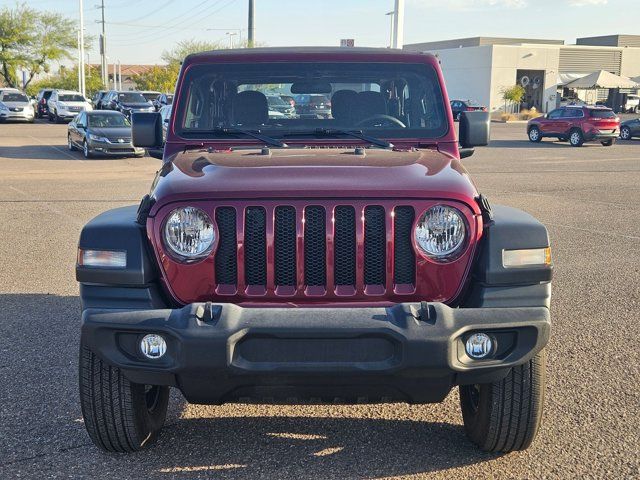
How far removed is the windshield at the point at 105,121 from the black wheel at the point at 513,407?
20.5m

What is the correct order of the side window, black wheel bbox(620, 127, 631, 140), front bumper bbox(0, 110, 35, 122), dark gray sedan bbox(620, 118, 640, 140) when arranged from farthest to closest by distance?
front bumper bbox(0, 110, 35, 122) → black wheel bbox(620, 127, 631, 140) → dark gray sedan bbox(620, 118, 640, 140) → the side window

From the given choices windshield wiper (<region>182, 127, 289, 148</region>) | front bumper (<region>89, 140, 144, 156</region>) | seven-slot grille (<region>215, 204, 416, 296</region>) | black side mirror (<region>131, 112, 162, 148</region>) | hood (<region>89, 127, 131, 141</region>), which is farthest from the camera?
hood (<region>89, 127, 131, 141</region>)

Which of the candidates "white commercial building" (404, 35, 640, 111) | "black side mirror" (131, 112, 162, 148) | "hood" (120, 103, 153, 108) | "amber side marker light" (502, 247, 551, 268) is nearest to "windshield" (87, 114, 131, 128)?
"hood" (120, 103, 153, 108)

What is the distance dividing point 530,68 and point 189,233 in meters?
66.2

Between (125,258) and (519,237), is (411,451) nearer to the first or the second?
(519,237)

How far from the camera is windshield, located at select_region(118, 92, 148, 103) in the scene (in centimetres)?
4047

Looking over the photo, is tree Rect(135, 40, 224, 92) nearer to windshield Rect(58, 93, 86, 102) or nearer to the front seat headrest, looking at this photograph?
windshield Rect(58, 93, 86, 102)

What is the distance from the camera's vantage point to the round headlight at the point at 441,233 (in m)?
3.48

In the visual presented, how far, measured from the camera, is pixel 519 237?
3506mm

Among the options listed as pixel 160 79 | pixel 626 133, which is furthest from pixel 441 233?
pixel 160 79

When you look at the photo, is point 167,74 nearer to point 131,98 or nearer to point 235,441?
point 131,98

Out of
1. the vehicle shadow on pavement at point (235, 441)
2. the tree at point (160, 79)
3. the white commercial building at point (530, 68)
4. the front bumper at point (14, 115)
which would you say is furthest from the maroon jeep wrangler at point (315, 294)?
the tree at point (160, 79)

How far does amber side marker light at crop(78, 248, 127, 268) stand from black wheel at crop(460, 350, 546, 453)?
1.75 metres

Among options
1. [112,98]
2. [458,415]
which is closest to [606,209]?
[458,415]
